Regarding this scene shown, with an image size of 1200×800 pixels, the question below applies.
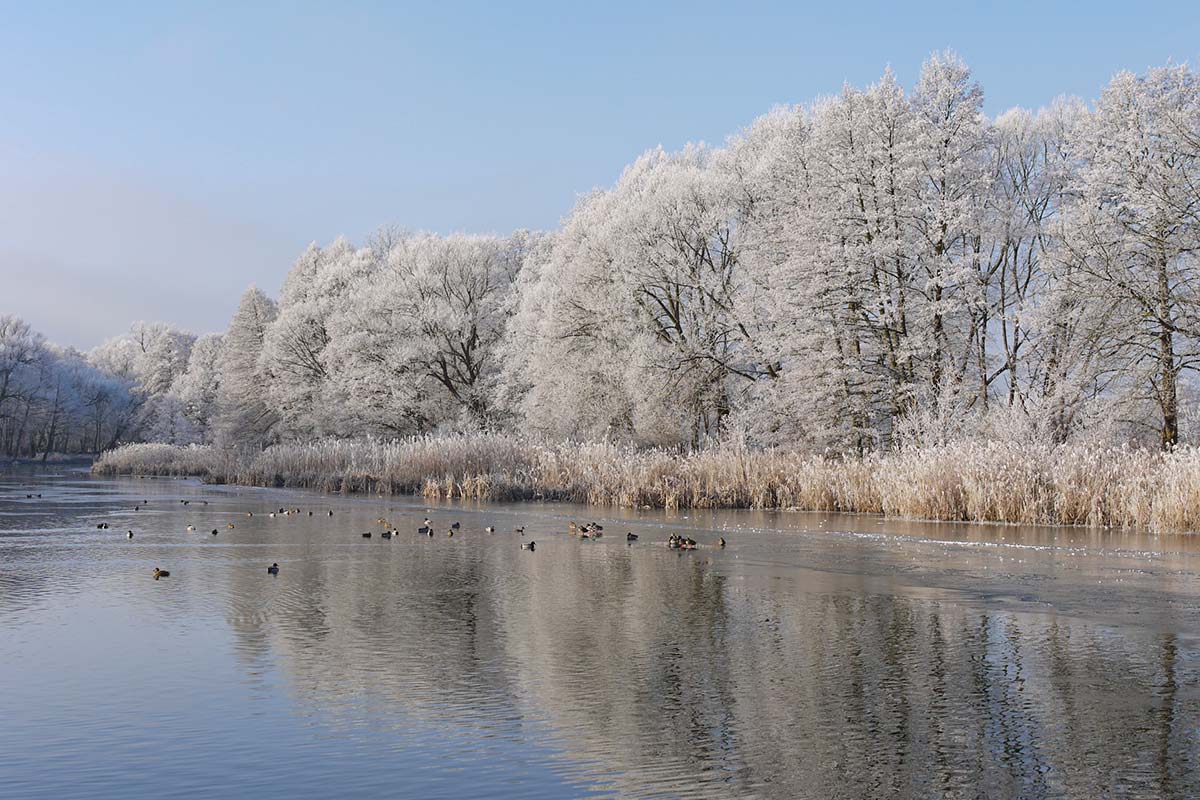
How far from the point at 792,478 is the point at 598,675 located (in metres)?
16.7

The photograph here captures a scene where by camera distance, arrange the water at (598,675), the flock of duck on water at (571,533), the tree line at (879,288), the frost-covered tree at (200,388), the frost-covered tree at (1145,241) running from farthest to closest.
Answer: the frost-covered tree at (200,388)
the tree line at (879,288)
the frost-covered tree at (1145,241)
the flock of duck on water at (571,533)
the water at (598,675)

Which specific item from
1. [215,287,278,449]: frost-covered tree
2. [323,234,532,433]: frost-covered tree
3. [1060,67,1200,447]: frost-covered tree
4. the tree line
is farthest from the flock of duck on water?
[215,287,278,449]: frost-covered tree

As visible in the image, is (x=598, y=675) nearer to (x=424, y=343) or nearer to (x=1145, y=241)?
(x=1145, y=241)

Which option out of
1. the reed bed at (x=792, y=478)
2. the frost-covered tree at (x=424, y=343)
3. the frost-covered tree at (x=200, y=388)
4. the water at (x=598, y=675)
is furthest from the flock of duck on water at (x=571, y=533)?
the frost-covered tree at (x=200, y=388)

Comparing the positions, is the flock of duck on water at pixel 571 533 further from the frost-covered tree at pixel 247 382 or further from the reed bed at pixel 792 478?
the frost-covered tree at pixel 247 382

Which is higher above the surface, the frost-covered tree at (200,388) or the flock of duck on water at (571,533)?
the frost-covered tree at (200,388)

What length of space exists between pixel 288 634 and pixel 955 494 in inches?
555

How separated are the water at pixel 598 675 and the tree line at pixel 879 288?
13142 mm

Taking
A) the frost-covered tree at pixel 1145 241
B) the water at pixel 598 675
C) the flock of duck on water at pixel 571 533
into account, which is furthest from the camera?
the frost-covered tree at pixel 1145 241

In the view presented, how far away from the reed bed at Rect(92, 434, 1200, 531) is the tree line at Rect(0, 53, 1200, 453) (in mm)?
2237

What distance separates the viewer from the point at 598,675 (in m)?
6.17

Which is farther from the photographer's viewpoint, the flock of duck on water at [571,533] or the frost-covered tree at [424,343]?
the frost-covered tree at [424,343]

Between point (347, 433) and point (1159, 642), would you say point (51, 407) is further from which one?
point (1159, 642)

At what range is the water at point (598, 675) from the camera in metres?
4.37
